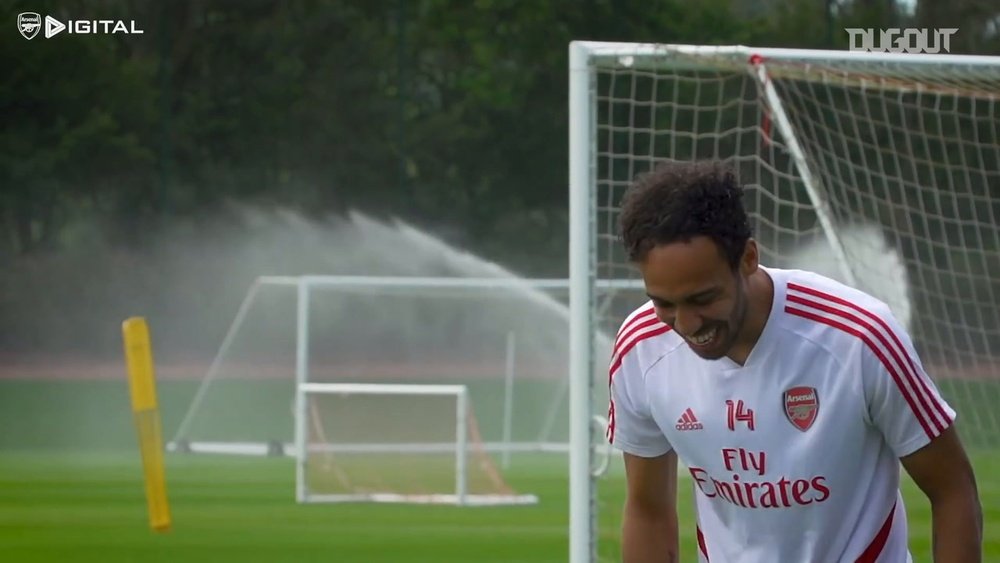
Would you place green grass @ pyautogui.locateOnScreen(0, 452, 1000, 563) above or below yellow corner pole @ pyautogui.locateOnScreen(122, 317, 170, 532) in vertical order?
below

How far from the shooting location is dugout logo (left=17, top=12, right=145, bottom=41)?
87.3ft

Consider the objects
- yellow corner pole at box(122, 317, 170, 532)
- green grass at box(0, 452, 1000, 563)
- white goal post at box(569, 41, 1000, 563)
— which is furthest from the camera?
green grass at box(0, 452, 1000, 563)

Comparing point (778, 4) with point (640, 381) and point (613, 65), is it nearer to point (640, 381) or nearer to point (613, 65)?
point (613, 65)

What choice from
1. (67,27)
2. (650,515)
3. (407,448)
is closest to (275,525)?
(407,448)

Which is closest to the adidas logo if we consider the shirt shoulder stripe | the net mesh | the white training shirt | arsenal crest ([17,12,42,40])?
the white training shirt

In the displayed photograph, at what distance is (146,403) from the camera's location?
1002 centimetres

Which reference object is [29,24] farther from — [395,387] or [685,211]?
[685,211]

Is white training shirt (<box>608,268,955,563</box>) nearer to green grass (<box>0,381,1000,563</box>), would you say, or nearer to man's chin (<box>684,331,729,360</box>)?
man's chin (<box>684,331,729,360</box>)

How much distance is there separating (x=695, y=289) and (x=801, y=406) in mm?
351

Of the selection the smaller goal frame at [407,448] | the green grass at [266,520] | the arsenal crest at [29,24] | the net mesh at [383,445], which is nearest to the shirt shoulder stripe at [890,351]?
the green grass at [266,520]

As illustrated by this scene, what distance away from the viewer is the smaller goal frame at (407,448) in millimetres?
12688

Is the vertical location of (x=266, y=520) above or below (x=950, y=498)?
below

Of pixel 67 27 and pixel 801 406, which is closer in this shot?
pixel 801 406

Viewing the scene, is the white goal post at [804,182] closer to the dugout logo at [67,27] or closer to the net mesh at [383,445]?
the net mesh at [383,445]
